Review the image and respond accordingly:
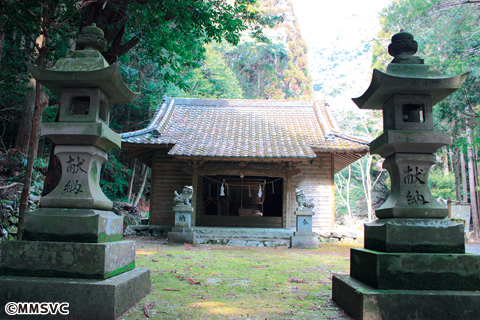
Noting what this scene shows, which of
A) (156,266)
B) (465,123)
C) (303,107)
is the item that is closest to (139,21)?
(156,266)

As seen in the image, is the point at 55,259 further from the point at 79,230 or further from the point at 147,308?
the point at 147,308

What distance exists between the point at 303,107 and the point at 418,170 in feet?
39.4

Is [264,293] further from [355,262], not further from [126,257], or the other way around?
[126,257]

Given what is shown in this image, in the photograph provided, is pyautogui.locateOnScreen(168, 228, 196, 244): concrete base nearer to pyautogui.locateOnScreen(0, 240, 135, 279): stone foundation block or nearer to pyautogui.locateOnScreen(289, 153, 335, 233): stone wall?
pyautogui.locateOnScreen(289, 153, 335, 233): stone wall

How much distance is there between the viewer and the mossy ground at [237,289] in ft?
10.5

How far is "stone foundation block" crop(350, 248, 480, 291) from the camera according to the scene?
9.75 feet

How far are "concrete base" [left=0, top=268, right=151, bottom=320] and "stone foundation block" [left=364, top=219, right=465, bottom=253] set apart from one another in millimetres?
2753

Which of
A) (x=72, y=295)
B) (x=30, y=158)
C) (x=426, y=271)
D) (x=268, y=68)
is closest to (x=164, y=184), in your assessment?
(x=30, y=158)

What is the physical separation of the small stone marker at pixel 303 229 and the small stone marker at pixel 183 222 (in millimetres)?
3450

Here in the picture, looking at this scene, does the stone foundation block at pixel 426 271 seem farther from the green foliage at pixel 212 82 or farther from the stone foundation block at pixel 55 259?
the green foliage at pixel 212 82

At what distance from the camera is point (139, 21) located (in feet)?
22.0

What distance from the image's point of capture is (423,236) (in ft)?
10.3

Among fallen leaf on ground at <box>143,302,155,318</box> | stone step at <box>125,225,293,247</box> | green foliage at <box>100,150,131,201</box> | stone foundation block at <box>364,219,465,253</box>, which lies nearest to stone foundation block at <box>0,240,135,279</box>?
fallen leaf on ground at <box>143,302,155,318</box>

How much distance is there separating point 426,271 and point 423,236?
344 millimetres
